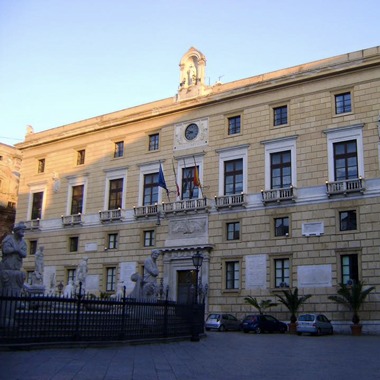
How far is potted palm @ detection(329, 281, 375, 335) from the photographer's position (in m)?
25.8

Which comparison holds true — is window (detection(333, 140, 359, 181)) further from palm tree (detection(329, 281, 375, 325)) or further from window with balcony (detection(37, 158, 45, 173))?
window with balcony (detection(37, 158, 45, 173))

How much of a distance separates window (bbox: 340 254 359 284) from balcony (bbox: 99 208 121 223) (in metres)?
15.6

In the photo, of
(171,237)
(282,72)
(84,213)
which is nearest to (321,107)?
(282,72)

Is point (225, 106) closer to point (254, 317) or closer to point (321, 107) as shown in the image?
point (321, 107)

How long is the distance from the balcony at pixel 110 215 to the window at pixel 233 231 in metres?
8.39

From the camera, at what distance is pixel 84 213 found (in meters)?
38.4

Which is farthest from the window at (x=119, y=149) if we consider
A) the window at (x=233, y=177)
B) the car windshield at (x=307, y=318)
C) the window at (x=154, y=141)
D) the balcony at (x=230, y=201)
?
the car windshield at (x=307, y=318)

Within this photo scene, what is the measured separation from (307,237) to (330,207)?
6.76 ft

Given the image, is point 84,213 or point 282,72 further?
point 84,213

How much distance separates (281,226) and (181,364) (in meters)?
19.2

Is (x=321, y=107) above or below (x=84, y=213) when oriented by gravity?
above

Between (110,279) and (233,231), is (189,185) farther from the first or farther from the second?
(110,279)

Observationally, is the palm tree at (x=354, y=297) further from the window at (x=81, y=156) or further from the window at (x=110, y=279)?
the window at (x=81, y=156)

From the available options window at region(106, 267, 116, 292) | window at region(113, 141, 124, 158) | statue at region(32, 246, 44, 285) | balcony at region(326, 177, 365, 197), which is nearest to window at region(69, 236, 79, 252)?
window at region(106, 267, 116, 292)
